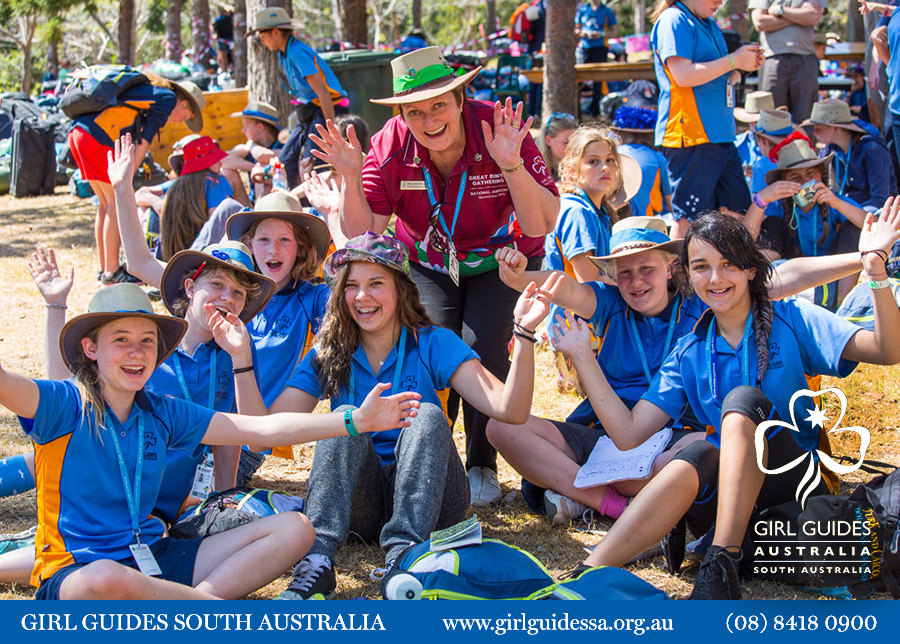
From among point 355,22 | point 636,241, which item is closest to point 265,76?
point 355,22

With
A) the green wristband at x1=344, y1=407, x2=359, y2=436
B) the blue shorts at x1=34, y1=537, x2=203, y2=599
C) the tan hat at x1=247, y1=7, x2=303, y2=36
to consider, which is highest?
the tan hat at x1=247, y1=7, x2=303, y2=36

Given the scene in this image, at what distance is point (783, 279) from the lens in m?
3.96

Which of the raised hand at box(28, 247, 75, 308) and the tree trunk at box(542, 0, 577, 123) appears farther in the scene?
the tree trunk at box(542, 0, 577, 123)

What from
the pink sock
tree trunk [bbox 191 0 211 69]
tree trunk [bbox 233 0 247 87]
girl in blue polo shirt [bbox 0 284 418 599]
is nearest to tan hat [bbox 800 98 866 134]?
the pink sock

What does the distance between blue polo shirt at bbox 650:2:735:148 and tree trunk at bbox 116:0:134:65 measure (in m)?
16.8

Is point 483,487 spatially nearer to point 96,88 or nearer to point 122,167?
point 122,167

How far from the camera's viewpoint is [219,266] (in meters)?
3.83

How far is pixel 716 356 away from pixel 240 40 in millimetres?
11809

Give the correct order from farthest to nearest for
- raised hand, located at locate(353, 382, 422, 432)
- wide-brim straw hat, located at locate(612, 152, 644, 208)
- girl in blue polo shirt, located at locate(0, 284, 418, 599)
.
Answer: wide-brim straw hat, located at locate(612, 152, 644, 208) → raised hand, located at locate(353, 382, 422, 432) → girl in blue polo shirt, located at locate(0, 284, 418, 599)

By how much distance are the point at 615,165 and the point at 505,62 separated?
32.3 feet

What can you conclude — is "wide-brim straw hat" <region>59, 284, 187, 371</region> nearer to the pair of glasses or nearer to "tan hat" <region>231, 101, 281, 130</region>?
the pair of glasses

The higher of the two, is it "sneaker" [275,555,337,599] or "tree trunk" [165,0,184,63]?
"tree trunk" [165,0,184,63]

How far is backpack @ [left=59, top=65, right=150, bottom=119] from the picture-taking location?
23.4ft

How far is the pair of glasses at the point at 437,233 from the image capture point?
414 cm
